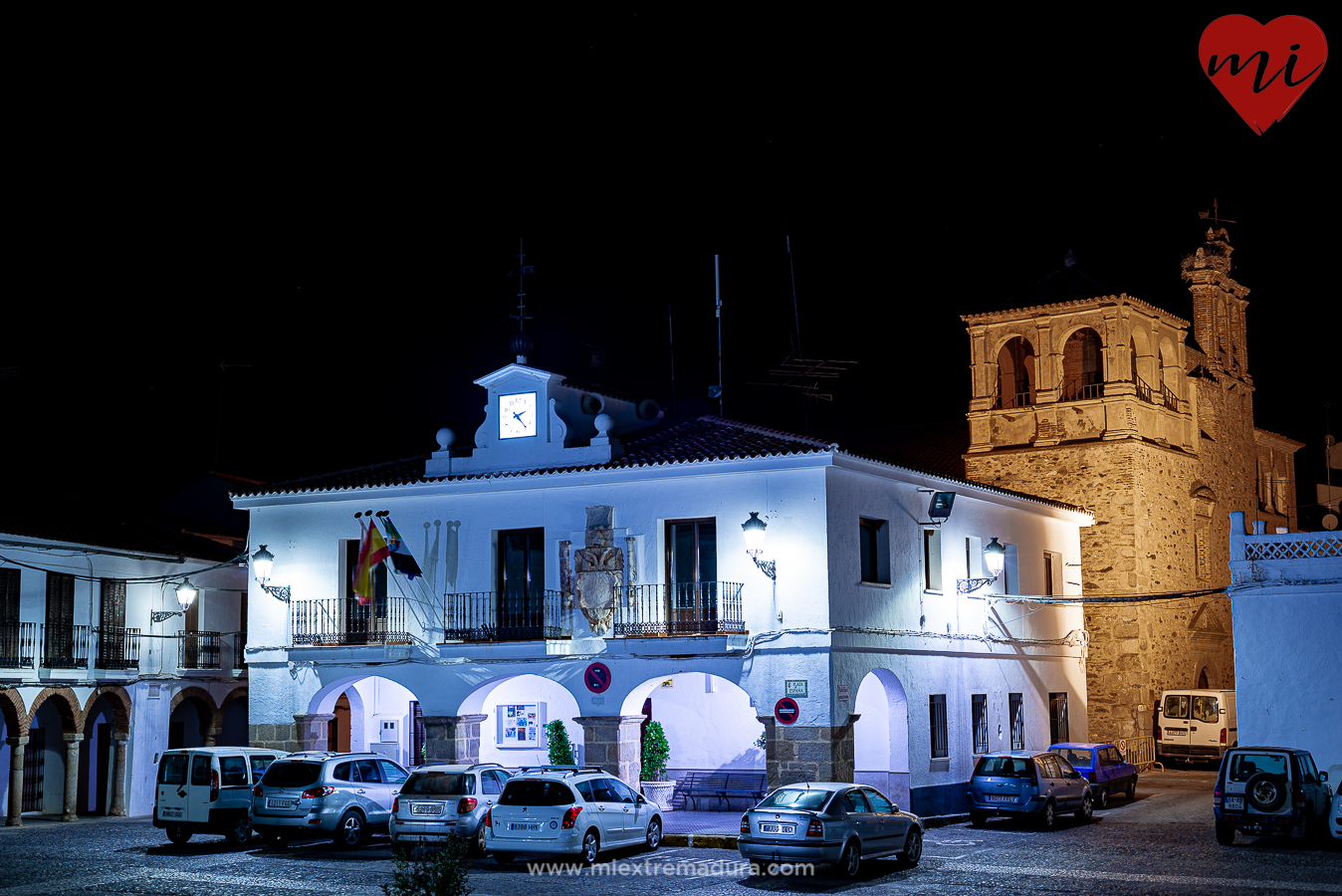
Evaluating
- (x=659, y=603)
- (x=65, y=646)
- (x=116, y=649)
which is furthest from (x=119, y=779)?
(x=659, y=603)

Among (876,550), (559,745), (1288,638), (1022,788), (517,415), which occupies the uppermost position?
(517,415)

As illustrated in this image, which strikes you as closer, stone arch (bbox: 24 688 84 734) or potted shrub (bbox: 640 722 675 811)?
potted shrub (bbox: 640 722 675 811)

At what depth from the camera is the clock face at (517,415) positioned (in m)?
29.8

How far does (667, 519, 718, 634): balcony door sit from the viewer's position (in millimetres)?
27484

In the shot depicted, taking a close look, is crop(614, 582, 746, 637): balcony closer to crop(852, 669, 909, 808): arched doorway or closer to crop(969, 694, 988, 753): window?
crop(852, 669, 909, 808): arched doorway

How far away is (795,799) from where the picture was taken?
70.8 feet

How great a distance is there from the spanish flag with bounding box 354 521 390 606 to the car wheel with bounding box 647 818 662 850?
7939 millimetres

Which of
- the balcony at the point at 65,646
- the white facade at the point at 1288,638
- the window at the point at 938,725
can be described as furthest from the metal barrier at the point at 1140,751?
the balcony at the point at 65,646

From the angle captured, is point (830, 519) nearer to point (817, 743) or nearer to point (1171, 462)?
point (817, 743)

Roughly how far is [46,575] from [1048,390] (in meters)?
25.8

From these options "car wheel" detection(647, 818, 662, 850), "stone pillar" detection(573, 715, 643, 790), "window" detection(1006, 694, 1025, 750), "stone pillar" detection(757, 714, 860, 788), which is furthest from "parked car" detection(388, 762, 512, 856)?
"window" detection(1006, 694, 1025, 750)

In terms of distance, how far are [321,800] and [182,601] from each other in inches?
505

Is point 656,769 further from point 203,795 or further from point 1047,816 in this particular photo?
point 203,795

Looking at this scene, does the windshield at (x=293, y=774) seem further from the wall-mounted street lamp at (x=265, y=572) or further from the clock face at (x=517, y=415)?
the clock face at (x=517, y=415)
